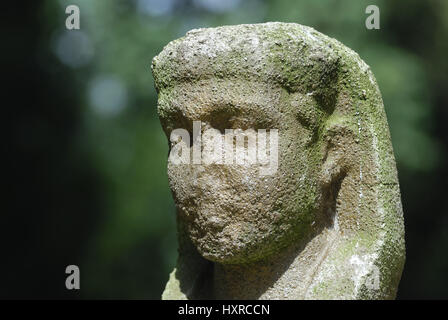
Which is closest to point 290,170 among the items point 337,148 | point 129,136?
point 337,148

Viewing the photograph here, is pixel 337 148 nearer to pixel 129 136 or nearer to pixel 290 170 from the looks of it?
pixel 290 170

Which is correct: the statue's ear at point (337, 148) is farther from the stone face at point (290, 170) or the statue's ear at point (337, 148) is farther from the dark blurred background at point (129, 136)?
the dark blurred background at point (129, 136)

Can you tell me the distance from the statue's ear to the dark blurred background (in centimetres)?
214

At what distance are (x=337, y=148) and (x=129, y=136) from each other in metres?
3.72

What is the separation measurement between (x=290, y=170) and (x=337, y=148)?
7.1 inches

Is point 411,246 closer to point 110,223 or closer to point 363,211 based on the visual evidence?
point 110,223

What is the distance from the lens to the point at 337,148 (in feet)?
4.63

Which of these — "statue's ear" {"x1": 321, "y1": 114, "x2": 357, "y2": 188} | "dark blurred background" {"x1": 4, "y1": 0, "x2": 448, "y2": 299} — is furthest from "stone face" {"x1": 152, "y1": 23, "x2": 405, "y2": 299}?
"dark blurred background" {"x1": 4, "y1": 0, "x2": 448, "y2": 299}

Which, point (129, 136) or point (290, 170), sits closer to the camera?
point (290, 170)

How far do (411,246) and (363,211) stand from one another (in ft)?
9.50

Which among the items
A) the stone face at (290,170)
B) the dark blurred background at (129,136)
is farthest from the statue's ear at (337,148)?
the dark blurred background at (129,136)

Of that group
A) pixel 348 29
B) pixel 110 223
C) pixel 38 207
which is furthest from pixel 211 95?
pixel 110 223

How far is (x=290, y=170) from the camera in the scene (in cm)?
131

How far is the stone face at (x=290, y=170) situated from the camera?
129cm
